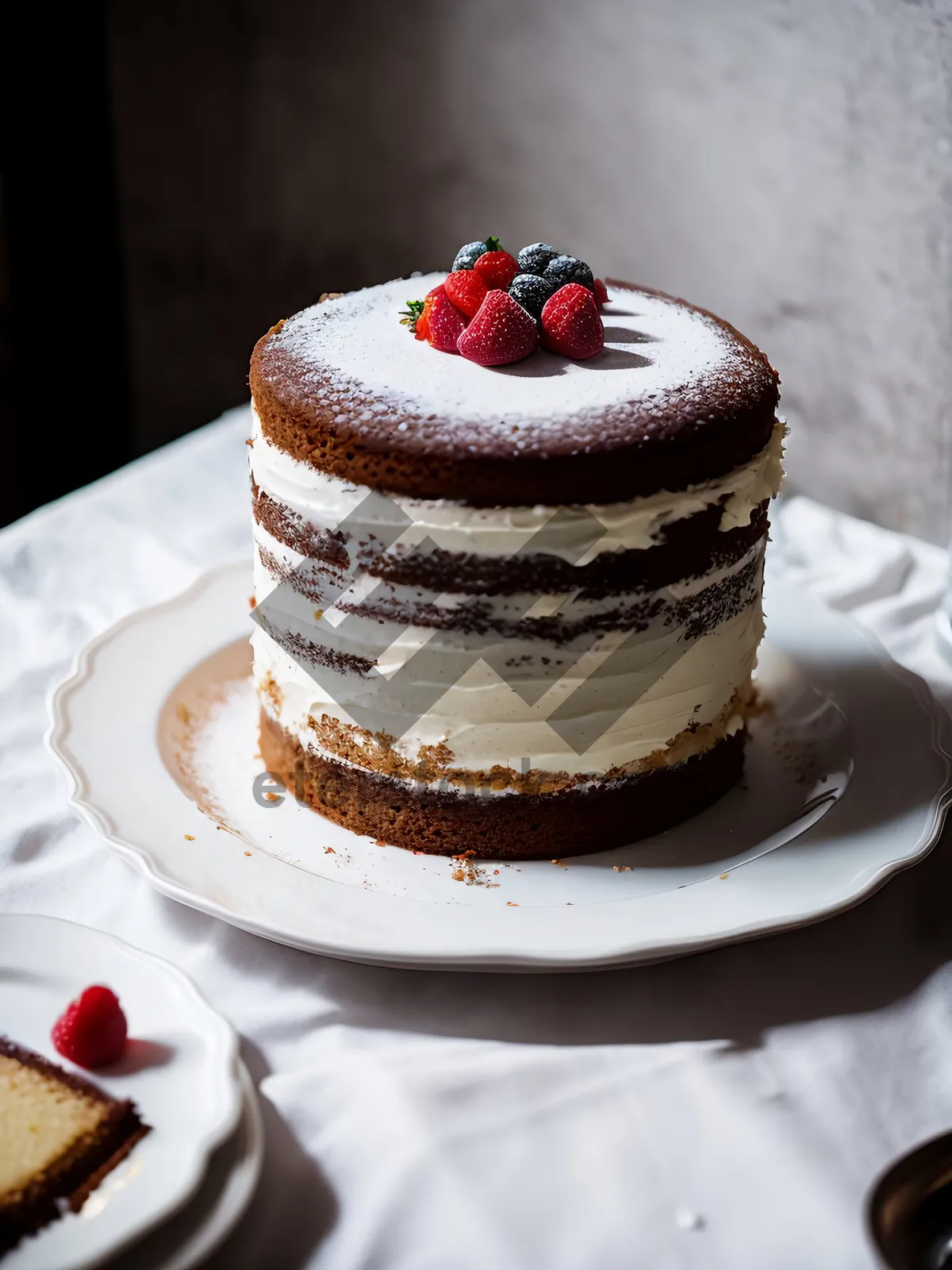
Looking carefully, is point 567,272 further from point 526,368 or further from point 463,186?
point 463,186

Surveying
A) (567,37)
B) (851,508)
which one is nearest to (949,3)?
(567,37)

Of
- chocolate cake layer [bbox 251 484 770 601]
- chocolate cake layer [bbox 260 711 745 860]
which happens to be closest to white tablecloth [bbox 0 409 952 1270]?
chocolate cake layer [bbox 260 711 745 860]

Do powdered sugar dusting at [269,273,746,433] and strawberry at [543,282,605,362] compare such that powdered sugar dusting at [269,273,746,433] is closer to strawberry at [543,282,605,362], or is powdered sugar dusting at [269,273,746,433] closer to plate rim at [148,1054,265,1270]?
strawberry at [543,282,605,362]

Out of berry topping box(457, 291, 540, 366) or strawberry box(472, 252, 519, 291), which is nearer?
berry topping box(457, 291, 540, 366)

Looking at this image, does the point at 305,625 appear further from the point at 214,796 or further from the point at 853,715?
the point at 853,715

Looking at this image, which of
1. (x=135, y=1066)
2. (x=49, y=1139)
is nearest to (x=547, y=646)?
(x=135, y=1066)

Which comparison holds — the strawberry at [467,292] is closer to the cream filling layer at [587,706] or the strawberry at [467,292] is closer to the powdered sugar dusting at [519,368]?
the powdered sugar dusting at [519,368]

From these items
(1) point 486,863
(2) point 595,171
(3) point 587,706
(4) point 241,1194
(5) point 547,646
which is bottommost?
(1) point 486,863
